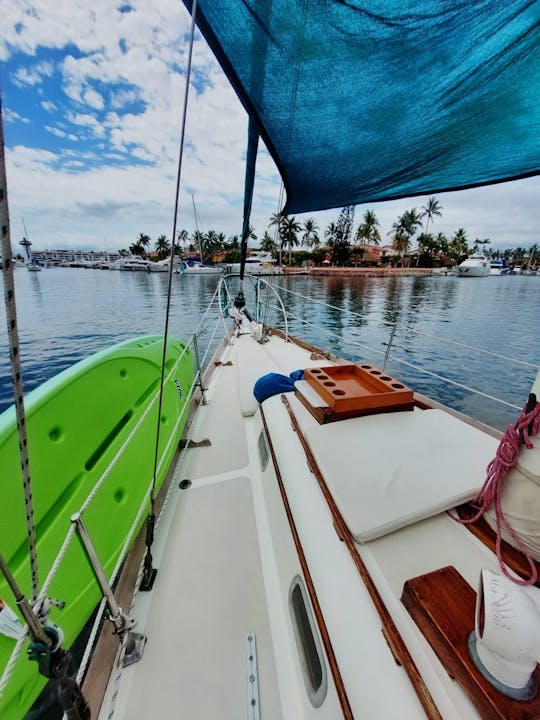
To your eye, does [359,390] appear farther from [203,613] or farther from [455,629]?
[203,613]

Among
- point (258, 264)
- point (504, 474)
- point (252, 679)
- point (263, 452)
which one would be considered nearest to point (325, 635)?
point (252, 679)

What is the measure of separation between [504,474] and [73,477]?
203cm

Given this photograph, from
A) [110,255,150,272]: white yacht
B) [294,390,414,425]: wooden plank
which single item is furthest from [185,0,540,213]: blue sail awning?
[110,255,150,272]: white yacht

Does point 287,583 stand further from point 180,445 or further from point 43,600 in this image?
point 180,445

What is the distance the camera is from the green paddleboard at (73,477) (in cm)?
123

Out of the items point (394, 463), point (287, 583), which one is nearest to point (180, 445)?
point (287, 583)

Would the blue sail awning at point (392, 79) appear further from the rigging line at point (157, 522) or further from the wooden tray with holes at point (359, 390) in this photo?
the rigging line at point (157, 522)

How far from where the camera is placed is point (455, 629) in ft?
2.36

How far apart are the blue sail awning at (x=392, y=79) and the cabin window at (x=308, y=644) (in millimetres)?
2513

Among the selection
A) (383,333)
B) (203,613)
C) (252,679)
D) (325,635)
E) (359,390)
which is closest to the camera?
(325,635)

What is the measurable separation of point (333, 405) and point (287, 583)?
87 centimetres

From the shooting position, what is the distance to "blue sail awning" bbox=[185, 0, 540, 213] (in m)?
1.27

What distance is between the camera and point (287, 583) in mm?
1333

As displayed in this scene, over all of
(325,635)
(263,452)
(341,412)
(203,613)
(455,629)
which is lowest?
(203,613)
